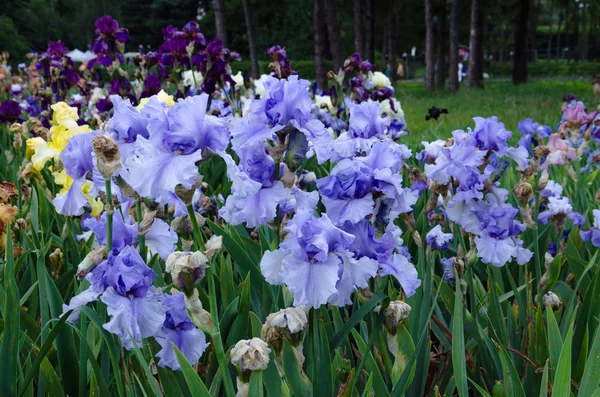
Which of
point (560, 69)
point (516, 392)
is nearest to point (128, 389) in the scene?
point (516, 392)

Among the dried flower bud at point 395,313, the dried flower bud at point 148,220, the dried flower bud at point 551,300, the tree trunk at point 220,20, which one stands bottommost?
the dried flower bud at point 551,300

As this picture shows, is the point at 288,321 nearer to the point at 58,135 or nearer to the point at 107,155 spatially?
the point at 107,155

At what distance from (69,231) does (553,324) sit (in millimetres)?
1411

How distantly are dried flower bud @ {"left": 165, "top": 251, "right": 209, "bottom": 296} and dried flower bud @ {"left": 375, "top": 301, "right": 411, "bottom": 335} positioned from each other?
36 cm

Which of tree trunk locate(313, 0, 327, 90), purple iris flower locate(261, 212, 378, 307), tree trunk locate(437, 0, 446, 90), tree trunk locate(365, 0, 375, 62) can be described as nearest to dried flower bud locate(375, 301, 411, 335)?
purple iris flower locate(261, 212, 378, 307)

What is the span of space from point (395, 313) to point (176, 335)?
379mm

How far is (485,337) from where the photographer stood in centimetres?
129

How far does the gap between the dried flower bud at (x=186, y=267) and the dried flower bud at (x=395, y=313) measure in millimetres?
359

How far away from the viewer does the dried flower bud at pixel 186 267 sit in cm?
84

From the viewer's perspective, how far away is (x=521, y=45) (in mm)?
18266

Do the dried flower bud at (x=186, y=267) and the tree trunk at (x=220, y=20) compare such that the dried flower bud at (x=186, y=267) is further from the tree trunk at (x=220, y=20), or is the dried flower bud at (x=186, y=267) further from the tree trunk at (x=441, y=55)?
the tree trunk at (x=441, y=55)

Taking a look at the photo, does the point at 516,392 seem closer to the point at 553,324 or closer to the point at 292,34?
the point at 553,324

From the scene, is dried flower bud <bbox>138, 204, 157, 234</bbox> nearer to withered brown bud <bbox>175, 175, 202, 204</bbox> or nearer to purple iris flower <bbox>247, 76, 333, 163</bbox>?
withered brown bud <bbox>175, 175, 202, 204</bbox>

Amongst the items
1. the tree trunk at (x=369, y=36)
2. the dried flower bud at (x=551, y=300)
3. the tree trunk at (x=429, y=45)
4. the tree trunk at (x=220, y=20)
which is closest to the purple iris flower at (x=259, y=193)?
the dried flower bud at (x=551, y=300)
